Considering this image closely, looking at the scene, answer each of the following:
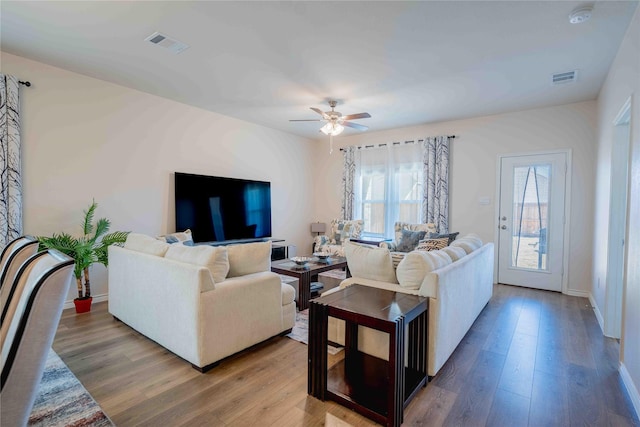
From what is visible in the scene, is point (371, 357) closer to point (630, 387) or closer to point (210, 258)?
point (210, 258)

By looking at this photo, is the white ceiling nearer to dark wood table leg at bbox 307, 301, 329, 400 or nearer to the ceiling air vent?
the ceiling air vent

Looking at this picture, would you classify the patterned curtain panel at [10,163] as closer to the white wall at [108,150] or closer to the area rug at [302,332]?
the white wall at [108,150]

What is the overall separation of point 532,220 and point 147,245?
522cm

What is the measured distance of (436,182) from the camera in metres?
5.43

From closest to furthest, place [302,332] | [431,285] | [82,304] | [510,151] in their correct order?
[431,285], [302,332], [82,304], [510,151]

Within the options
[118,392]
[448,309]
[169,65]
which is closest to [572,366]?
[448,309]

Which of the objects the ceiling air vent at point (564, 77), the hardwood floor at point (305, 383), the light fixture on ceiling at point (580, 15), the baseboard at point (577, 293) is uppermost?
the ceiling air vent at point (564, 77)

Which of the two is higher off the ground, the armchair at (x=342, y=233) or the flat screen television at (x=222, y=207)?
the flat screen television at (x=222, y=207)

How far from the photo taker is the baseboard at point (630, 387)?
1.90m

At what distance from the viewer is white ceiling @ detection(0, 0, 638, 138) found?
236 centimetres

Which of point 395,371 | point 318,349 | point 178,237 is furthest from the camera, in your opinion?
point 178,237

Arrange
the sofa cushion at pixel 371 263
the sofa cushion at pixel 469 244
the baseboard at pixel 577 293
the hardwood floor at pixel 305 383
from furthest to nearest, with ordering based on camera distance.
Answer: the baseboard at pixel 577 293 → the sofa cushion at pixel 469 244 → the sofa cushion at pixel 371 263 → the hardwood floor at pixel 305 383

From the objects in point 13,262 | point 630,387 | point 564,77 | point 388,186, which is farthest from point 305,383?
point 388,186

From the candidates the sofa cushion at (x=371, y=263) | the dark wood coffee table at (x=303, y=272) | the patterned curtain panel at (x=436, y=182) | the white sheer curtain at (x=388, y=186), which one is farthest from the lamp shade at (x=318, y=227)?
the sofa cushion at (x=371, y=263)
